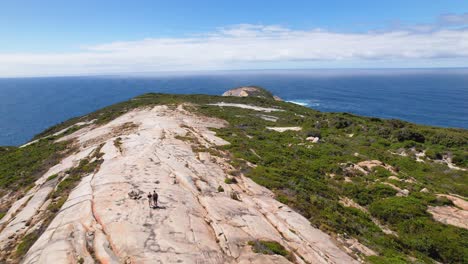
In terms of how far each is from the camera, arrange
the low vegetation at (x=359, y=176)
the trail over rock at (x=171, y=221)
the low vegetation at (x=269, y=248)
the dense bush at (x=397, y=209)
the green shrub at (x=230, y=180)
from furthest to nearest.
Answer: the green shrub at (x=230, y=180) < the dense bush at (x=397, y=209) < the low vegetation at (x=359, y=176) < the low vegetation at (x=269, y=248) < the trail over rock at (x=171, y=221)

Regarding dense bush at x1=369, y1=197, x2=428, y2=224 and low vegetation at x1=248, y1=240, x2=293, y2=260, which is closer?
low vegetation at x1=248, y1=240, x2=293, y2=260

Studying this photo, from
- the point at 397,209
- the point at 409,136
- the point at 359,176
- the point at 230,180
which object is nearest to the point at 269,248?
the point at 230,180

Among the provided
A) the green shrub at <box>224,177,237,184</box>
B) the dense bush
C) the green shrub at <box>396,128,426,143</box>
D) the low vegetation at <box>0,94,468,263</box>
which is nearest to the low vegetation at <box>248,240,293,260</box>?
the low vegetation at <box>0,94,468,263</box>

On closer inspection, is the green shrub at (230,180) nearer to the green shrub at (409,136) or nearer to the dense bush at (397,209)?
the dense bush at (397,209)

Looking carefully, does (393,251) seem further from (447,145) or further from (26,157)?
(26,157)

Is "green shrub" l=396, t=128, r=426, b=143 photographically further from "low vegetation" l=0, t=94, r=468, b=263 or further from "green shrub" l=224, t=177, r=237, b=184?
"green shrub" l=224, t=177, r=237, b=184

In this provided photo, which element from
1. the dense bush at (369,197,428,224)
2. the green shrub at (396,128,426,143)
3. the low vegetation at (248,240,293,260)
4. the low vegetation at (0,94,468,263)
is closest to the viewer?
the low vegetation at (248,240,293,260)

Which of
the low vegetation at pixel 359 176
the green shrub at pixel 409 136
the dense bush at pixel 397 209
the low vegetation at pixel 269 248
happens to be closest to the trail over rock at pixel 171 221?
the low vegetation at pixel 269 248

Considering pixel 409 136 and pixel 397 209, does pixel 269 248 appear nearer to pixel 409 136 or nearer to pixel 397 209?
pixel 397 209
